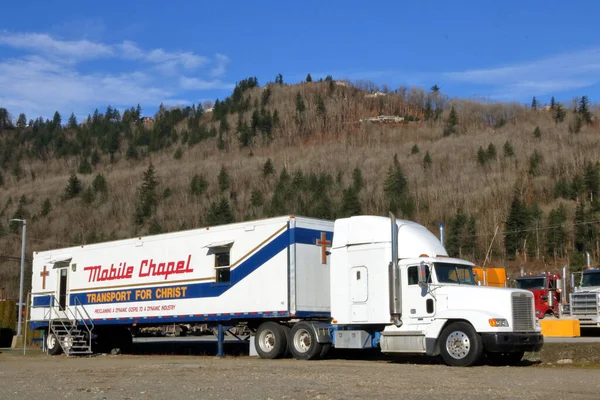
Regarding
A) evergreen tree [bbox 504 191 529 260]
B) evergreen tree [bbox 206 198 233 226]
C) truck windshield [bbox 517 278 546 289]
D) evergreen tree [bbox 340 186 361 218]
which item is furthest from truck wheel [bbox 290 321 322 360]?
evergreen tree [bbox 206 198 233 226]

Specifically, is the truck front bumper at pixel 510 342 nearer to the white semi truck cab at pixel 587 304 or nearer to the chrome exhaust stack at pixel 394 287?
the chrome exhaust stack at pixel 394 287

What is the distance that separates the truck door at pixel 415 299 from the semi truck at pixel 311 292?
0.08 ft

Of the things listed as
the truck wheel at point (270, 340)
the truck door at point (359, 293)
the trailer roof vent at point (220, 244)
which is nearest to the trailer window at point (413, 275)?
the truck door at point (359, 293)

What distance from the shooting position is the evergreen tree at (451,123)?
6939 inches

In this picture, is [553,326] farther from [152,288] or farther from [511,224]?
[511,224]

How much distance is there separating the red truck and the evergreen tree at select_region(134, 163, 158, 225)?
315ft

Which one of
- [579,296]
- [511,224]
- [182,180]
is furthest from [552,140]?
[579,296]

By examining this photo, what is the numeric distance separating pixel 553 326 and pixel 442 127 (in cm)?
16237

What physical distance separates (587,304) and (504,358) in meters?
10.6

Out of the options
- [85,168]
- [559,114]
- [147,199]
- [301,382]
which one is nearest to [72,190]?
[147,199]

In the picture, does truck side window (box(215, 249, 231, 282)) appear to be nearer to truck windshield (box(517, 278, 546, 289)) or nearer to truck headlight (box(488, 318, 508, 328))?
truck headlight (box(488, 318, 508, 328))

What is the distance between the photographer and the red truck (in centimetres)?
3288

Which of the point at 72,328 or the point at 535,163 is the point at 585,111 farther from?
the point at 72,328

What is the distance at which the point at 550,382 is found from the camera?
1316cm
